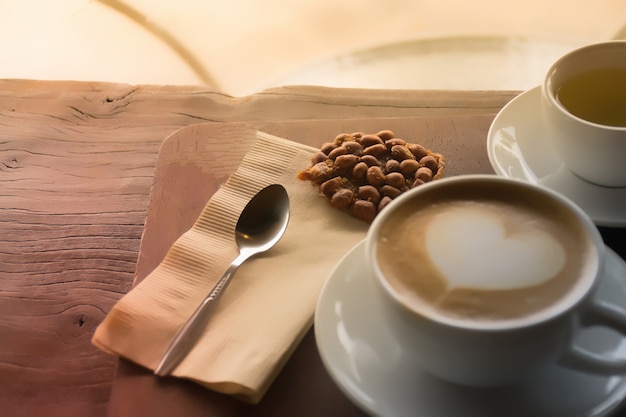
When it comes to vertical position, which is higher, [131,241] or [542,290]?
[542,290]

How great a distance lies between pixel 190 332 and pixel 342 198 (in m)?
0.18

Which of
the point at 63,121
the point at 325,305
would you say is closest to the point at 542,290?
the point at 325,305

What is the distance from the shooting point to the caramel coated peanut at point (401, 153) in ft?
1.97

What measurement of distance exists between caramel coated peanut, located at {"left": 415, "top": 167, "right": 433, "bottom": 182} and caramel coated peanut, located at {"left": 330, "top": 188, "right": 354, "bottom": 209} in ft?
0.20

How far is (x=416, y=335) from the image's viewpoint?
1.23 feet

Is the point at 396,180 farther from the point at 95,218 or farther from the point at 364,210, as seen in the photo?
the point at 95,218

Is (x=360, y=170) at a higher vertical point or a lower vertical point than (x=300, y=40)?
higher

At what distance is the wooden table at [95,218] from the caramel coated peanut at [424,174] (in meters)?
0.08

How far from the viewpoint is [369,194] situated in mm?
575

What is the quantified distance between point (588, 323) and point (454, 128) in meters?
0.33

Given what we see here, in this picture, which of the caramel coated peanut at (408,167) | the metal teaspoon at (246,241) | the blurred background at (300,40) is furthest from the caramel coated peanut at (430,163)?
the blurred background at (300,40)

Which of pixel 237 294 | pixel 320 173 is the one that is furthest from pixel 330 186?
pixel 237 294

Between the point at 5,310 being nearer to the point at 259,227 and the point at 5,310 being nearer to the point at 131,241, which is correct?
the point at 131,241

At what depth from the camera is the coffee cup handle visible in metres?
0.37
